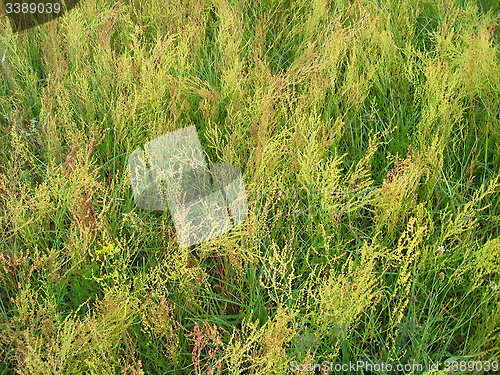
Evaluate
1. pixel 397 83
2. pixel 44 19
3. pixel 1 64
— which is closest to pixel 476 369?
pixel 397 83

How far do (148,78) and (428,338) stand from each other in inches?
68.3

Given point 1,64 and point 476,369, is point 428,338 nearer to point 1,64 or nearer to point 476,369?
point 476,369

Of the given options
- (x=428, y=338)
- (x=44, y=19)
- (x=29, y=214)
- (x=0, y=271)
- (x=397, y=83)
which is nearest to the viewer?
(x=428, y=338)

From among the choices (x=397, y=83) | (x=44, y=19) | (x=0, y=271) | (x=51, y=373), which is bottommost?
(x=51, y=373)

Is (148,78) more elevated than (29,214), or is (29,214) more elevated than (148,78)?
(148,78)

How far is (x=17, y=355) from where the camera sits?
1.37m

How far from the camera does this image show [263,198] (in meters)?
1.84

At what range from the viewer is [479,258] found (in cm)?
148

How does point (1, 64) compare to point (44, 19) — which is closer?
point (1, 64)

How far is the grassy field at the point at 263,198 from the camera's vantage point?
55.9 inches

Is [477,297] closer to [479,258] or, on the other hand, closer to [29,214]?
[479,258]

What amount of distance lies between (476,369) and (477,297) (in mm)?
309

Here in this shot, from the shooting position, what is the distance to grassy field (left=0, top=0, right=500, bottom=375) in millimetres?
1419

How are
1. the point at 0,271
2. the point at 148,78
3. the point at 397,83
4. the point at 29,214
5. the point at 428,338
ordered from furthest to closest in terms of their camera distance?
the point at 397,83
the point at 148,78
the point at 29,214
the point at 0,271
the point at 428,338
